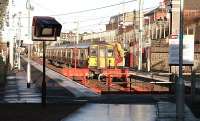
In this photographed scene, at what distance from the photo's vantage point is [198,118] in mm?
18766

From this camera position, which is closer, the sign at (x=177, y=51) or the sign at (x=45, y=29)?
the sign at (x=177, y=51)

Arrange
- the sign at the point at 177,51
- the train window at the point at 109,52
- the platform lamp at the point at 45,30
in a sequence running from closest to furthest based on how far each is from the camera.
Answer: the sign at the point at 177,51, the platform lamp at the point at 45,30, the train window at the point at 109,52

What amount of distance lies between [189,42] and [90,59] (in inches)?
1038

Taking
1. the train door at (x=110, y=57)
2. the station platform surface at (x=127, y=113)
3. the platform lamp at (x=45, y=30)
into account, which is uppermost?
the platform lamp at (x=45, y=30)

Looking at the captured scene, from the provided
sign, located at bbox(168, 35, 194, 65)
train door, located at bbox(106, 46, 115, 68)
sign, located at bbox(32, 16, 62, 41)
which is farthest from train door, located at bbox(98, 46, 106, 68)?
sign, located at bbox(168, 35, 194, 65)

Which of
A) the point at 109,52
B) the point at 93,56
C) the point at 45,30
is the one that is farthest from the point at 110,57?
the point at 45,30

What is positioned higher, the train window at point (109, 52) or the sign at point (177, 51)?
the sign at point (177, 51)

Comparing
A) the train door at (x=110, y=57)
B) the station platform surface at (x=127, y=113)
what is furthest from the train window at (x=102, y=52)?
the station platform surface at (x=127, y=113)

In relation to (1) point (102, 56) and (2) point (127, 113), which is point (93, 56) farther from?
(2) point (127, 113)

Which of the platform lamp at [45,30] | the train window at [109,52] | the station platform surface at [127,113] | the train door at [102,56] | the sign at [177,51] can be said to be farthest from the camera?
the train window at [109,52]

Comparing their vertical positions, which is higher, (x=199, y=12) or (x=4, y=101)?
(x=199, y=12)

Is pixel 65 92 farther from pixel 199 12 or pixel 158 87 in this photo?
pixel 199 12

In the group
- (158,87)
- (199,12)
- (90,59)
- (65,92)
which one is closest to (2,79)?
(65,92)

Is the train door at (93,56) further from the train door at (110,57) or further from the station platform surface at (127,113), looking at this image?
the station platform surface at (127,113)
